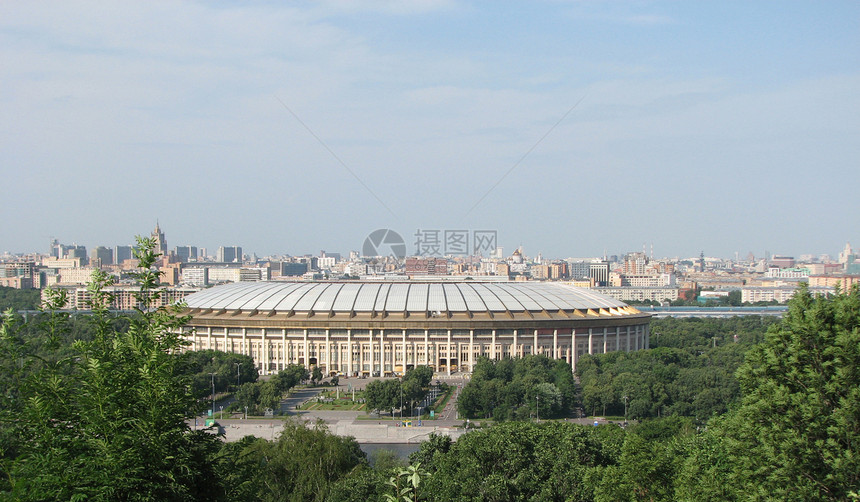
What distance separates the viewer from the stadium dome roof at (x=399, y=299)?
60.4 meters

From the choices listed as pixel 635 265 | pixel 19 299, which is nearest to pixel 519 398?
pixel 19 299

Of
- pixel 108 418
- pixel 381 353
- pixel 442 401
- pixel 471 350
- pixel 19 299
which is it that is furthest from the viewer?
pixel 19 299

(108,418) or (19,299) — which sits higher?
(108,418)

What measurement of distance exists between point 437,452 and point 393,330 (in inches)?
1451

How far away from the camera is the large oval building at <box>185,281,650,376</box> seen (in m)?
59.0

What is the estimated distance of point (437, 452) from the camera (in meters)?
22.5

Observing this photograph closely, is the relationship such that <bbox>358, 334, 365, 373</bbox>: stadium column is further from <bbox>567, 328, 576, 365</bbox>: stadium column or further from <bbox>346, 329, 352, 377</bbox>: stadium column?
<bbox>567, 328, 576, 365</bbox>: stadium column

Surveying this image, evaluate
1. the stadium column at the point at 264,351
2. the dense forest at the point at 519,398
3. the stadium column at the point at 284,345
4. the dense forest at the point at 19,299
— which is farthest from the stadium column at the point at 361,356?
the dense forest at the point at 19,299

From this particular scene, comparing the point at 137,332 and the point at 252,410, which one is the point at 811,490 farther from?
the point at 252,410

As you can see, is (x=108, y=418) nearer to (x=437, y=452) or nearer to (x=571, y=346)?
(x=437, y=452)

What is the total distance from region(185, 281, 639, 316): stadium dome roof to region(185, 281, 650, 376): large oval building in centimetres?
9

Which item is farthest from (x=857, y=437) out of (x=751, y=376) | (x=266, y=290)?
(x=266, y=290)

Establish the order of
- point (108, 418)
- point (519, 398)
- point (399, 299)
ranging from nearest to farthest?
point (108, 418)
point (519, 398)
point (399, 299)

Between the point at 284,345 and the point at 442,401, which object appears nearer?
the point at 442,401
